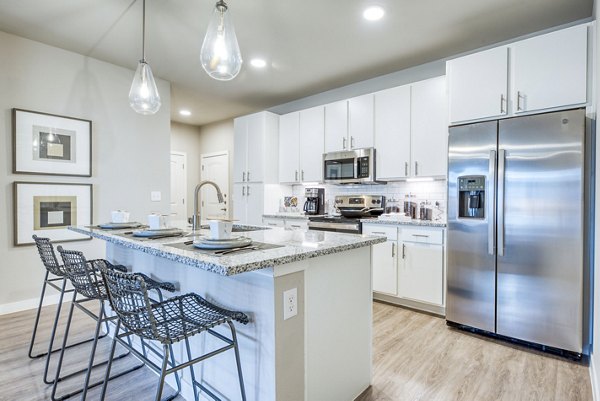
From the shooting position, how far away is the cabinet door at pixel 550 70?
2.33m

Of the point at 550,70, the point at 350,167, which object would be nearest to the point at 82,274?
the point at 350,167

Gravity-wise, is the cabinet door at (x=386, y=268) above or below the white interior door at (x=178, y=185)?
below

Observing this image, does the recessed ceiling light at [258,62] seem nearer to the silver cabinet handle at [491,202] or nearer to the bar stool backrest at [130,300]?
the silver cabinet handle at [491,202]

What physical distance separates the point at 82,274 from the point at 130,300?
950 millimetres

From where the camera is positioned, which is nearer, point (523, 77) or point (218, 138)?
point (523, 77)

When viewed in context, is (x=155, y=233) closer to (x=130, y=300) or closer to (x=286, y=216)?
(x=130, y=300)

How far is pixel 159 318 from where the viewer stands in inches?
58.1

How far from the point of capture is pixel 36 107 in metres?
3.28

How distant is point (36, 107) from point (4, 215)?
1122mm

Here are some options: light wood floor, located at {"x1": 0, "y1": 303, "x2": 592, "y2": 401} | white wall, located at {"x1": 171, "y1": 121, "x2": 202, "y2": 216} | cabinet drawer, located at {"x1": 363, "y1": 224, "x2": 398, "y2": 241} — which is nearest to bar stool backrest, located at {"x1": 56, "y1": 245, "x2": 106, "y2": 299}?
light wood floor, located at {"x1": 0, "y1": 303, "x2": 592, "y2": 401}

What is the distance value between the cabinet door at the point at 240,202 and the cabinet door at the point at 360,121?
2016 millimetres

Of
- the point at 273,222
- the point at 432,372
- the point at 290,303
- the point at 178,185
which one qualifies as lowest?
the point at 432,372

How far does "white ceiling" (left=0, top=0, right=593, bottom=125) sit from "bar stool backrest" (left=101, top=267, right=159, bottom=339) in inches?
89.2

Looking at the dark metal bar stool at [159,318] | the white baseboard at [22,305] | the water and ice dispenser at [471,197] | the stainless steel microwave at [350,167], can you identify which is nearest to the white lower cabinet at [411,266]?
the water and ice dispenser at [471,197]
